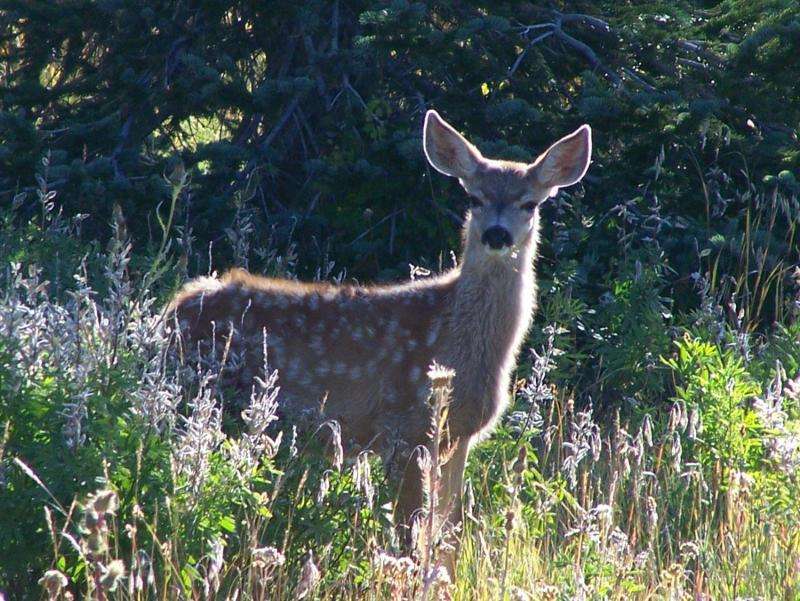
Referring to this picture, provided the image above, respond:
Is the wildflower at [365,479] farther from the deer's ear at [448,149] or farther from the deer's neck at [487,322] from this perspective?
the deer's ear at [448,149]

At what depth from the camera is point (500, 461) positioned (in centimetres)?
602

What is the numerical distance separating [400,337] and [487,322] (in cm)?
48

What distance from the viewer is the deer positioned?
595cm

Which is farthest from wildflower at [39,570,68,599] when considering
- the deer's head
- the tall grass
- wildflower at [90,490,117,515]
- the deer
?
the deer's head

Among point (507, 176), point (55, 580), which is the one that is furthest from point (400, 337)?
point (55, 580)

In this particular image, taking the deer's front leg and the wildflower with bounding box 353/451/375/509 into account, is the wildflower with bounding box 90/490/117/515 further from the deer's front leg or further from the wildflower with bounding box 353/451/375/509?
the deer's front leg

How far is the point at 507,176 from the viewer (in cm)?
674

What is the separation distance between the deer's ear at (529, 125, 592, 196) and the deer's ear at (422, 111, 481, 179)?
36 centimetres

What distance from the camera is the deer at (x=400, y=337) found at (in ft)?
19.5

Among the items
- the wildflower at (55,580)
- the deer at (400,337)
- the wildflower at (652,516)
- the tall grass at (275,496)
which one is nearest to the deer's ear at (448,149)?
the deer at (400,337)

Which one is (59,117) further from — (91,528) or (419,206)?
(91,528)

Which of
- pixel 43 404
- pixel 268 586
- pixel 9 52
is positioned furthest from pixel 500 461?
pixel 9 52

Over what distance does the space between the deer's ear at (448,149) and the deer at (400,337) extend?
287 mm

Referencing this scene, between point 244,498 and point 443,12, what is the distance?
5.03 m
